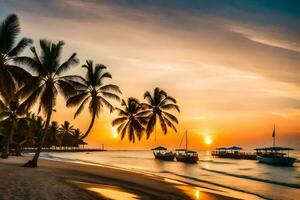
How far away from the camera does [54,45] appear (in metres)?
28.0

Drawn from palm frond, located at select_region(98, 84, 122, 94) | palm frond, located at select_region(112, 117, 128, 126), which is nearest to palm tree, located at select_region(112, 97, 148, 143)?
palm frond, located at select_region(112, 117, 128, 126)

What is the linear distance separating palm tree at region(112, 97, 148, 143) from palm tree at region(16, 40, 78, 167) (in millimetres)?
32511

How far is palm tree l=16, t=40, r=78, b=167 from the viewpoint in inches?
1068

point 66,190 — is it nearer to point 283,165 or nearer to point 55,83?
point 55,83

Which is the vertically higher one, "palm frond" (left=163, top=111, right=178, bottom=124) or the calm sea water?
"palm frond" (left=163, top=111, right=178, bottom=124)

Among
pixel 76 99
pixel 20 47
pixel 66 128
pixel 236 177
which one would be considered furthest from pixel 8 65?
pixel 66 128

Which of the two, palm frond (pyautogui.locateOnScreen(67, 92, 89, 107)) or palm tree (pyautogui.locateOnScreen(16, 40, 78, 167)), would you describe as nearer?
palm tree (pyautogui.locateOnScreen(16, 40, 78, 167))

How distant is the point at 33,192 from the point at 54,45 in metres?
17.6

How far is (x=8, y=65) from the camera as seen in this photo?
79.7ft

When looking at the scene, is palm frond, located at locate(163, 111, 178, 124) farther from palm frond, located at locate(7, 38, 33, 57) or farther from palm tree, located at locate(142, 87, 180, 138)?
palm frond, located at locate(7, 38, 33, 57)

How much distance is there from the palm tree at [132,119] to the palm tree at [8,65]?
1451 inches

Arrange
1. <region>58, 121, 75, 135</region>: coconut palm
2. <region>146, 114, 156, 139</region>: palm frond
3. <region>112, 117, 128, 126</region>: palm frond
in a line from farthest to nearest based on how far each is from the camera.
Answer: <region>58, 121, 75, 135</region>: coconut palm → <region>146, 114, 156, 139</region>: palm frond → <region>112, 117, 128, 126</region>: palm frond

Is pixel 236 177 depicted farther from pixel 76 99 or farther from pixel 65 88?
pixel 65 88

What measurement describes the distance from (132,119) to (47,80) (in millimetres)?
37289
